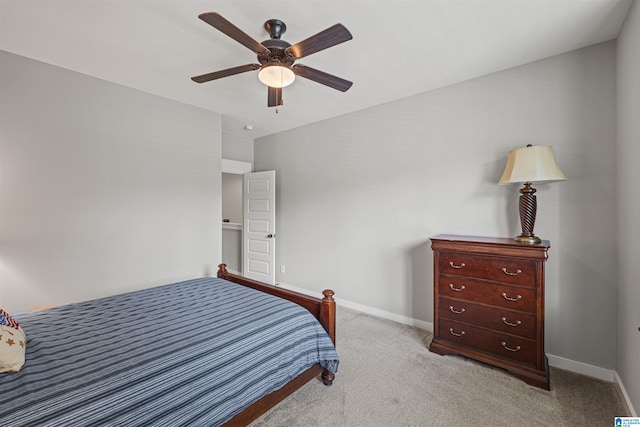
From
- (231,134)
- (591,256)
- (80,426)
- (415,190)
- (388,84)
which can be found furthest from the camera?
(231,134)

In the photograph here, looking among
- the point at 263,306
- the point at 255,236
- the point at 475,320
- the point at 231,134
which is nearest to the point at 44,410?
the point at 263,306

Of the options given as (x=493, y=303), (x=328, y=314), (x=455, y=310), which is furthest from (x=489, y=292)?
(x=328, y=314)

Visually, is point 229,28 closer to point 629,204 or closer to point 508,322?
point 629,204

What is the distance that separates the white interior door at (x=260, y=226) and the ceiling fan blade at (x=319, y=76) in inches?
101

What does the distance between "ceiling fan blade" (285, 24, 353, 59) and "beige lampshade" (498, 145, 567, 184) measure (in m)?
1.65

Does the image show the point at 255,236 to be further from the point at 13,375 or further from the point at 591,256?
the point at 591,256

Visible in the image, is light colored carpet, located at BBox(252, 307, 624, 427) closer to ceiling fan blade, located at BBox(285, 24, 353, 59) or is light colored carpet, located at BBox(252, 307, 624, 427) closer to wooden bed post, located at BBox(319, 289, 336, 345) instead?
wooden bed post, located at BBox(319, 289, 336, 345)

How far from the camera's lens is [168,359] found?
1374 mm

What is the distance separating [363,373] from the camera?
2322mm

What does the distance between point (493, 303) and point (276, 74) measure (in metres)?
2.47

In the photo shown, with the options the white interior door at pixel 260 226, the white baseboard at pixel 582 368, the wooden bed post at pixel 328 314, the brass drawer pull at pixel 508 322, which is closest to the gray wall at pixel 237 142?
the white interior door at pixel 260 226

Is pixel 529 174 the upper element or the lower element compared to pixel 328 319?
upper

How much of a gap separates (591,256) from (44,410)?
135 inches

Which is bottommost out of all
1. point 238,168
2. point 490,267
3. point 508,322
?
point 508,322
